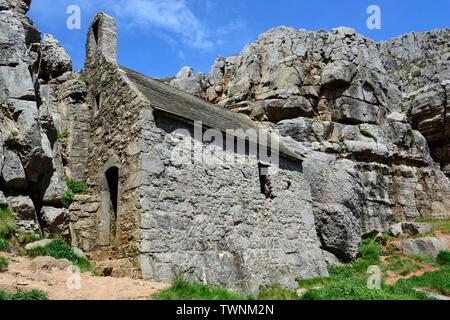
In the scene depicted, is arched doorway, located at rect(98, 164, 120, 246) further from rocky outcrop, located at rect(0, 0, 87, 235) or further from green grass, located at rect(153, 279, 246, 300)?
green grass, located at rect(153, 279, 246, 300)

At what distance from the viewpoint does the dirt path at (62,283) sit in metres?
8.52

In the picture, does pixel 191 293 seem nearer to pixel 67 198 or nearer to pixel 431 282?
pixel 67 198

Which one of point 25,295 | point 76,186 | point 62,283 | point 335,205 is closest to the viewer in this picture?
point 25,295

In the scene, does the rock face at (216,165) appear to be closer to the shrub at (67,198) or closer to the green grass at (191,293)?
the shrub at (67,198)

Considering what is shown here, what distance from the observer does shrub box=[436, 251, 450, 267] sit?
64.7 ft

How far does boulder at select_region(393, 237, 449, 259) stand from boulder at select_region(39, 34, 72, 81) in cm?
1794

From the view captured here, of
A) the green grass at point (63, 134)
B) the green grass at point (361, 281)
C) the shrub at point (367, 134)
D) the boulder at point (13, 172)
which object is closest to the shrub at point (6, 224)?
the boulder at point (13, 172)

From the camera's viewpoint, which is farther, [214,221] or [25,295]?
[214,221]

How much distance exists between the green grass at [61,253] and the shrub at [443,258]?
51.9 feet

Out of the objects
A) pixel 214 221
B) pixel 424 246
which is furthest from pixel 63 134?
pixel 424 246

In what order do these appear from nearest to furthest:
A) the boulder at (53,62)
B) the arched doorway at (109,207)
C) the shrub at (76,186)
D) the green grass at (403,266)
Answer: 1. the arched doorway at (109,207)
2. the shrub at (76,186)
3. the green grass at (403,266)
4. the boulder at (53,62)

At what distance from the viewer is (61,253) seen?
11.4 meters

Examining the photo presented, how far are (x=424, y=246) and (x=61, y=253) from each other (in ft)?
55.9

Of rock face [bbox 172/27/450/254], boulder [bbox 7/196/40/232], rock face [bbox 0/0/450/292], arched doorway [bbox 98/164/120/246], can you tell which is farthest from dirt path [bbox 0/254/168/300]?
rock face [bbox 172/27/450/254]
